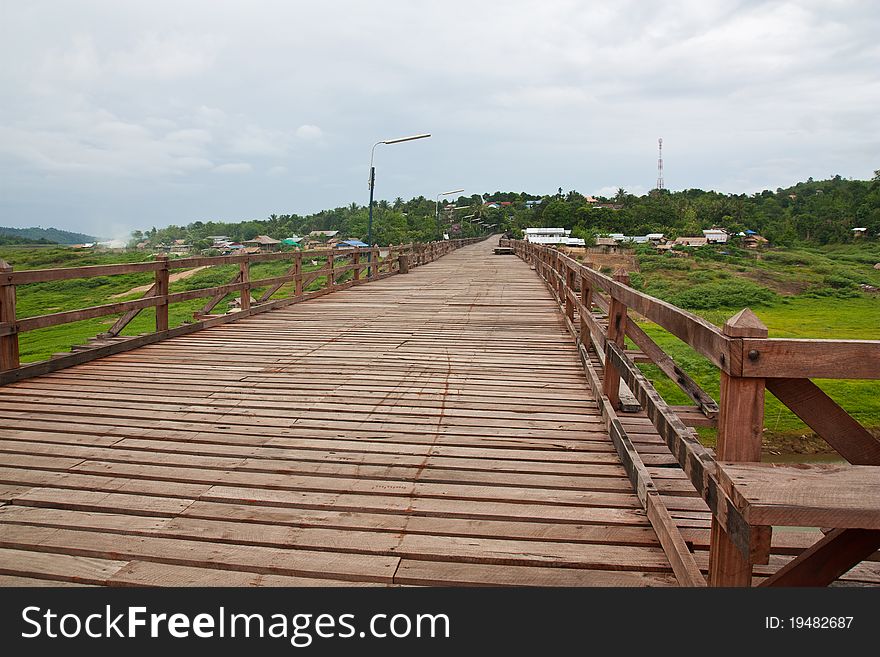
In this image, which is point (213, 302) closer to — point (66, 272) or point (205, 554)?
point (66, 272)

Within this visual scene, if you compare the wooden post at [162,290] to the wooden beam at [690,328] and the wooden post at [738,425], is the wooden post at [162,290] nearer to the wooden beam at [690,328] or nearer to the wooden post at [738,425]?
the wooden beam at [690,328]

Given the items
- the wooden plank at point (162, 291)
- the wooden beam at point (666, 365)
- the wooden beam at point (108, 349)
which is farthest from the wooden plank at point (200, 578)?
the wooden plank at point (162, 291)

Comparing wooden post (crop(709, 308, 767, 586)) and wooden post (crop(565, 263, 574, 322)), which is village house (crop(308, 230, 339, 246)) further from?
wooden post (crop(709, 308, 767, 586))

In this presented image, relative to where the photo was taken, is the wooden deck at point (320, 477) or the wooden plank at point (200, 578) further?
the wooden deck at point (320, 477)

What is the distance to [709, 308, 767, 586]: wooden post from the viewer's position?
6.24ft

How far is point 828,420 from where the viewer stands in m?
1.95

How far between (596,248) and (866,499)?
98.1 metres

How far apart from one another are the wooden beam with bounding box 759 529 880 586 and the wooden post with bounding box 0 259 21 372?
590cm

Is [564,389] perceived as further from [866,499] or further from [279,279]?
[279,279]

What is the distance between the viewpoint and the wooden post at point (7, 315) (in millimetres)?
5629

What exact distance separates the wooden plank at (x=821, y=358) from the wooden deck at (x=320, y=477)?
1042 millimetres

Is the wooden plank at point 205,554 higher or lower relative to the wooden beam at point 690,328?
lower

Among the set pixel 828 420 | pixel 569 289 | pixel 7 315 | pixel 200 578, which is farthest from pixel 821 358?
pixel 569 289
